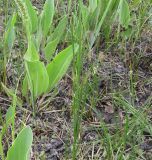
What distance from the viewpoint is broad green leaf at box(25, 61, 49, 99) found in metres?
1.13

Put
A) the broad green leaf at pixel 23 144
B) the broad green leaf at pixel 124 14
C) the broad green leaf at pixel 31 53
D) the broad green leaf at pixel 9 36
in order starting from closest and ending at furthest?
the broad green leaf at pixel 23 144 → the broad green leaf at pixel 31 53 → the broad green leaf at pixel 9 36 → the broad green leaf at pixel 124 14

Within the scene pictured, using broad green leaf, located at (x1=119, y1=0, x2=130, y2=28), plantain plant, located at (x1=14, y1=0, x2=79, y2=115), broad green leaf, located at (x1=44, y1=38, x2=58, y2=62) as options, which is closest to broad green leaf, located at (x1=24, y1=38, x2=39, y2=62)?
plantain plant, located at (x1=14, y1=0, x2=79, y2=115)

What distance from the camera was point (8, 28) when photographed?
1306 millimetres

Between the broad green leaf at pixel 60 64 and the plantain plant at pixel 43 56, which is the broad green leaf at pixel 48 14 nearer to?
the plantain plant at pixel 43 56

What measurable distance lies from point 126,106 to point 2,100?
0.40 metres

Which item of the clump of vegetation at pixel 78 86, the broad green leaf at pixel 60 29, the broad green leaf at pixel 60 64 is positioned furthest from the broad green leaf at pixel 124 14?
the broad green leaf at pixel 60 64

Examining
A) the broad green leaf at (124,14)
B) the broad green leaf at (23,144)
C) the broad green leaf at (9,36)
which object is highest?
the broad green leaf at (124,14)

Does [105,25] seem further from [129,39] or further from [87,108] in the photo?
[87,108]

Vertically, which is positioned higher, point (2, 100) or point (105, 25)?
point (105, 25)

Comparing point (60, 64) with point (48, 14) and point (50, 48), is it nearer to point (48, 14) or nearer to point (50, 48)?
point (50, 48)

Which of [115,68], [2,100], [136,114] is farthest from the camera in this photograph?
[115,68]

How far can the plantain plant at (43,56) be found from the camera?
112 cm

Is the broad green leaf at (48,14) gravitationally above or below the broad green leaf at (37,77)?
above

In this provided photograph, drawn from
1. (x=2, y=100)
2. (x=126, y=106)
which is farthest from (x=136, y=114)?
(x=2, y=100)
